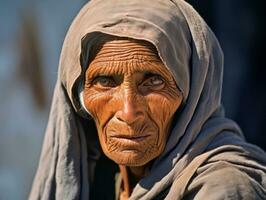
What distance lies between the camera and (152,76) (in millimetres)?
2387

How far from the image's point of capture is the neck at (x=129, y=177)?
2.57 metres

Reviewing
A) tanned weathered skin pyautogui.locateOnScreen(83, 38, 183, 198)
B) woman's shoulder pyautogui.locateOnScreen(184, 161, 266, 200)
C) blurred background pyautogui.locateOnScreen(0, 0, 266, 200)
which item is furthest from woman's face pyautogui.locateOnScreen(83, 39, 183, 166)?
blurred background pyautogui.locateOnScreen(0, 0, 266, 200)

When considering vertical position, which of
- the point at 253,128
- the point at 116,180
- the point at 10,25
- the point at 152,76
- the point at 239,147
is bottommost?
the point at 253,128

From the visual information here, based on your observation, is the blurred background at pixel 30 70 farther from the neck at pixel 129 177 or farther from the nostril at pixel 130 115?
the nostril at pixel 130 115

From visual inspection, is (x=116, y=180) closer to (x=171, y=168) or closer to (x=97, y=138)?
(x=97, y=138)

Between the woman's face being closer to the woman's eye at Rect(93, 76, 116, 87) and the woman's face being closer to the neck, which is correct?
the woman's eye at Rect(93, 76, 116, 87)

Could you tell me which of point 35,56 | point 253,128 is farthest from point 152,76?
point 35,56

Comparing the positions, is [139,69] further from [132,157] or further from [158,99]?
[132,157]

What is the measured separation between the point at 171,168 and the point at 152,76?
23 centimetres

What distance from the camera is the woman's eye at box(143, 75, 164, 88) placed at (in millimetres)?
2383

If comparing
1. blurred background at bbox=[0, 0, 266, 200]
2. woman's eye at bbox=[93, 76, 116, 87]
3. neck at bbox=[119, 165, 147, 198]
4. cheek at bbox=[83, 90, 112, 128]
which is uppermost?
woman's eye at bbox=[93, 76, 116, 87]

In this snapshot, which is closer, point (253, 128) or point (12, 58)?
point (253, 128)

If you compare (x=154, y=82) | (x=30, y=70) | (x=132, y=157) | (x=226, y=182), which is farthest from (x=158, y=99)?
(x=30, y=70)

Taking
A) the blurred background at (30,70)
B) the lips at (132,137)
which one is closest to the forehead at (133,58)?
the lips at (132,137)
